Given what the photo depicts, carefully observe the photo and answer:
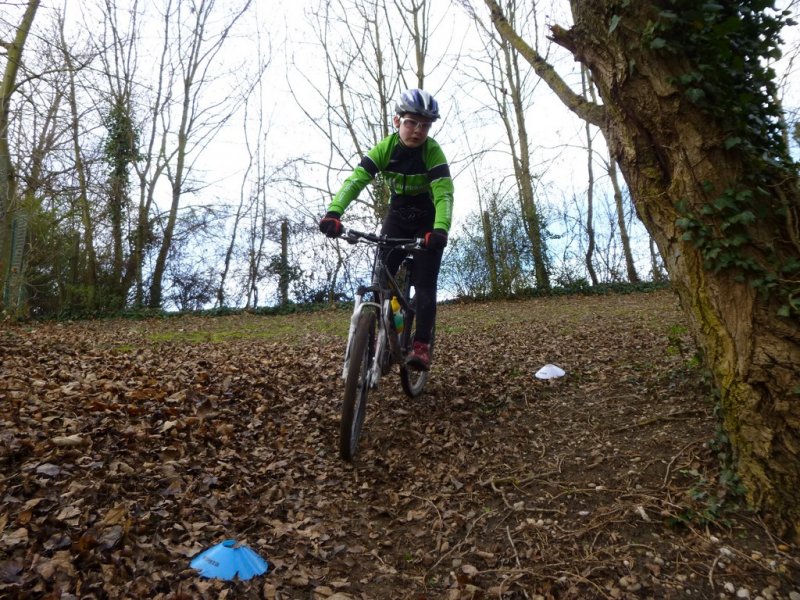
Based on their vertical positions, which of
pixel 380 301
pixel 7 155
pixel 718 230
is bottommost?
pixel 380 301

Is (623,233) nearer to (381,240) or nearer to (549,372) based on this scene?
(549,372)

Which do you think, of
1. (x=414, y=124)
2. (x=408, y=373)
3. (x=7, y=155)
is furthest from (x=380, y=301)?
(x=7, y=155)

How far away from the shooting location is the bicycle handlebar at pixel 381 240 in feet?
11.9

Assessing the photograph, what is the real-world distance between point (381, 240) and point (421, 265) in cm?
67

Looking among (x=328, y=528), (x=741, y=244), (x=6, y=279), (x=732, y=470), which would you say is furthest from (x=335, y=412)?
(x=6, y=279)

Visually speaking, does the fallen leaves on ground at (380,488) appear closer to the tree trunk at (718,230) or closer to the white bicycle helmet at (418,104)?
the tree trunk at (718,230)

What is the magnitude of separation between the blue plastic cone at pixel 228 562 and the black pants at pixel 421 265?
91.8 inches

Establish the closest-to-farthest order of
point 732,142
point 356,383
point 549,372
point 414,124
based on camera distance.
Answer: point 732,142
point 356,383
point 414,124
point 549,372

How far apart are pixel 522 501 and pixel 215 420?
2199 mm

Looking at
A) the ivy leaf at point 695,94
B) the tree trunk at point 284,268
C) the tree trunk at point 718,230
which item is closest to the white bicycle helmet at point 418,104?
the tree trunk at point 718,230

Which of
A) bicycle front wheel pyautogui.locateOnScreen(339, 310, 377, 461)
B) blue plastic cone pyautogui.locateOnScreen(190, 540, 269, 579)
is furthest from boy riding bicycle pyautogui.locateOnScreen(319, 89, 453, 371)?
blue plastic cone pyautogui.locateOnScreen(190, 540, 269, 579)

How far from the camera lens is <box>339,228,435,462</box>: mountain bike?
3.30 m

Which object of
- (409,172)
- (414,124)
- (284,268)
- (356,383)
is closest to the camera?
(356,383)

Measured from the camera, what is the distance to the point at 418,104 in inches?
154
